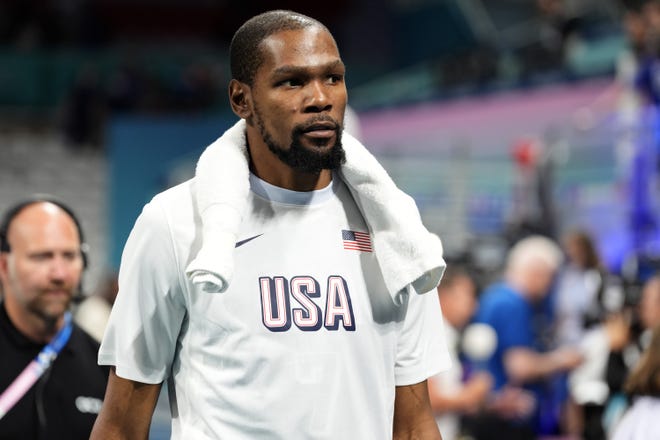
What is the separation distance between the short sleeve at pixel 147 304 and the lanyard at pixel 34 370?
1080mm

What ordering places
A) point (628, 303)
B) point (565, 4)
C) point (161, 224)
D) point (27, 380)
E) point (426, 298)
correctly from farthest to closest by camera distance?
point (565, 4) → point (628, 303) → point (27, 380) → point (426, 298) → point (161, 224)

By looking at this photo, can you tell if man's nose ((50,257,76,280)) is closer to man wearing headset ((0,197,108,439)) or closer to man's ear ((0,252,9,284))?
man wearing headset ((0,197,108,439))

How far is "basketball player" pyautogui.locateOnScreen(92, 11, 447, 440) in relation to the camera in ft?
7.37

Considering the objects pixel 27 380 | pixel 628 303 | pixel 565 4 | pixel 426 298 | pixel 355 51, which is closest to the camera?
pixel 426 298

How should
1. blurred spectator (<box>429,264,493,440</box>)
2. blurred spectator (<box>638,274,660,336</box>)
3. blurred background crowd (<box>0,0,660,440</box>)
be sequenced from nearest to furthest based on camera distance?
blurred spectator (<box>638,274,660,336</box>) → blurred spectator (<box>429,264,493,440</box>) → blurred background crowd (<box>0,0,660,440</box>)

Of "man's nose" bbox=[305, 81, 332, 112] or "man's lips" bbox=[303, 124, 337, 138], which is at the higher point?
"man's nose" bbox=[305, 81, 332, 112]

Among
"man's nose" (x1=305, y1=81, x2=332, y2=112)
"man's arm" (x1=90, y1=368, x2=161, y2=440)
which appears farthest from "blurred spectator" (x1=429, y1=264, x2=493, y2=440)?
"man's nose" (x1=305, y1=81, x2=332, y2=112)

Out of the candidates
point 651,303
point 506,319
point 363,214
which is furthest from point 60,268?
point 506,319

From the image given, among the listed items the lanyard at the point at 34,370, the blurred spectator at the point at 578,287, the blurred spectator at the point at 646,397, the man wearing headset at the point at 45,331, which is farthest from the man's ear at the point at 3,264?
the blurred spectator at the point at 578,287

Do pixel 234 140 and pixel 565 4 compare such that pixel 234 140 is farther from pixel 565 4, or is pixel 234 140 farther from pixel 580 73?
pixel 565 4

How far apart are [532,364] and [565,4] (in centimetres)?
912

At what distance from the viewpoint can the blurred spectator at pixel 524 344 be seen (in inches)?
245

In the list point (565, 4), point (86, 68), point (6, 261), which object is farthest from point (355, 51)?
point (6, 261)

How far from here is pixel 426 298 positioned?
2.49m
